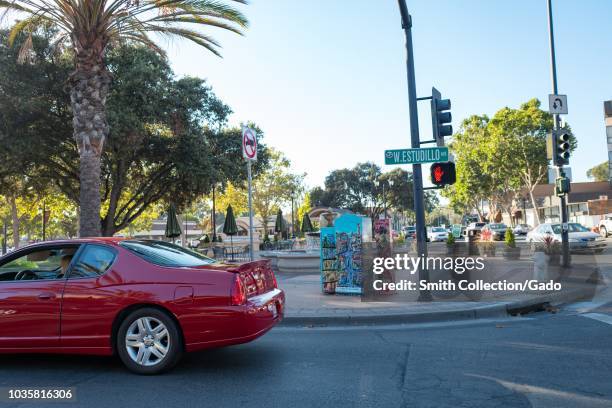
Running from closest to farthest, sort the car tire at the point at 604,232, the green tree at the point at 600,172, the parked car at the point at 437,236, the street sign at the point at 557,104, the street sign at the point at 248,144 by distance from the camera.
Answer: the street sign at the point at 248,144
the street sign at the point at 557,104
the car tire at the point at 604,232
the parked car at the point at 437,236
the green tree at the point at 600,172

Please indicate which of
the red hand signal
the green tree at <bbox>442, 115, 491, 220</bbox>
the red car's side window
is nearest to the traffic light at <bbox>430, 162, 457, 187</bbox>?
the red hand signal

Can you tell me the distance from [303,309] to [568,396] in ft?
16.8

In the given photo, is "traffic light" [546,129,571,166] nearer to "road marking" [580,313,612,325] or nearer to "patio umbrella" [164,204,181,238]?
"road marking" [580,313,612,325]

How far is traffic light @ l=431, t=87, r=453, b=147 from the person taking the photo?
9.93 metres

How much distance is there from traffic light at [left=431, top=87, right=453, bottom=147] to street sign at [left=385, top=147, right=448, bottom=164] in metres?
0.37

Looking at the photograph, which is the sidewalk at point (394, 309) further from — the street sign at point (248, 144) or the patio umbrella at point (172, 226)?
the patio umbrella at point (172, 226)

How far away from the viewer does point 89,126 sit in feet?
39.0

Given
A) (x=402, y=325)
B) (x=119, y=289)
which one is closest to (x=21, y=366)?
(x=119, y=289)

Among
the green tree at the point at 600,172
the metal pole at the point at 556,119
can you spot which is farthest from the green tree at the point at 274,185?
the green tree at the point at 600,172

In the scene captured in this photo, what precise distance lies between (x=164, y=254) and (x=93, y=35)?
26.4ft

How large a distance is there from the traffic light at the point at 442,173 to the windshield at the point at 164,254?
537 centimetres

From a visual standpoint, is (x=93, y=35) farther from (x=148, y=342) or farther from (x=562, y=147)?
(x=562, y=147)

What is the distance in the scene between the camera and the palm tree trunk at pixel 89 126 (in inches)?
459

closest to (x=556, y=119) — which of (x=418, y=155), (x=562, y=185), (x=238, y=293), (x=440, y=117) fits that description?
(x=562, y=185)
